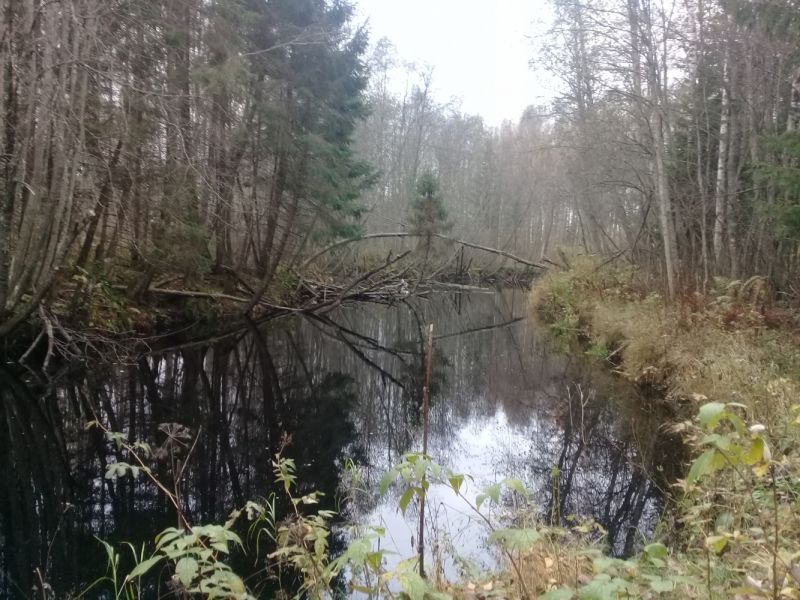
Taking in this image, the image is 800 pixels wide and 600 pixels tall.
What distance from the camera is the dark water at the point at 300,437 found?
4547 millimetres

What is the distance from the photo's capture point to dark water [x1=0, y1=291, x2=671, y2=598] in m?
4.55

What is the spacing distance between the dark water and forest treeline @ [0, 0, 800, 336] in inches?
97.8


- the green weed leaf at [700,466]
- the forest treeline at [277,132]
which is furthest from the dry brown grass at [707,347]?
the green weed leaf at [700,466]

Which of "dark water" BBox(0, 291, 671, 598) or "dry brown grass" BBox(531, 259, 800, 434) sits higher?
"dry brown grass" BBox(531, 259, 800, 434)

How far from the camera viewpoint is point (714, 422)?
1547 millimetres

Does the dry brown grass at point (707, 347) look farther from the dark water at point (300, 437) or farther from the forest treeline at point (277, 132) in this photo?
the forest treeline at point (277, 132)

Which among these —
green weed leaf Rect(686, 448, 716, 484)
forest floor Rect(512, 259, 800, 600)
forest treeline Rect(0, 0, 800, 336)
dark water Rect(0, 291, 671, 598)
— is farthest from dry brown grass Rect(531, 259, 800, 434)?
green weed leaf Rect(686, 448, 716, 484)

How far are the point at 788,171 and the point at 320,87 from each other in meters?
10.2

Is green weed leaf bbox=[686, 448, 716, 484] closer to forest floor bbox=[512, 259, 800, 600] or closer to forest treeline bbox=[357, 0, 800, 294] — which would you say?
forest floor bbox=[512, 259, 800, 600]

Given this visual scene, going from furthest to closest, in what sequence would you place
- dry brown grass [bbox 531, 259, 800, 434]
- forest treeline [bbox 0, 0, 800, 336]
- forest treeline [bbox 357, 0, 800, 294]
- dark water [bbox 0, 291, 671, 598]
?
forest treeline [bbox 357, 0, 800, 294]
forest treeline [bbox 0, 0, 800, 336]
dry brown grass [bbox 531, 259, 800, 434]
dark water [bbox 0, 291, 671, 598]

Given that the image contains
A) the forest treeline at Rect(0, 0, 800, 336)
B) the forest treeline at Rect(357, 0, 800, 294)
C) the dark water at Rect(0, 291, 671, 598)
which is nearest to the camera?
the dark water at Rect(0, 291, 671, 598)

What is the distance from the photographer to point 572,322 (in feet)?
49.3

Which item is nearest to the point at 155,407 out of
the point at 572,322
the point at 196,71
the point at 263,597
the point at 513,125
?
the point at 263,597

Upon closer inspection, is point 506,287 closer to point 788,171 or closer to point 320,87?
point 320,87
